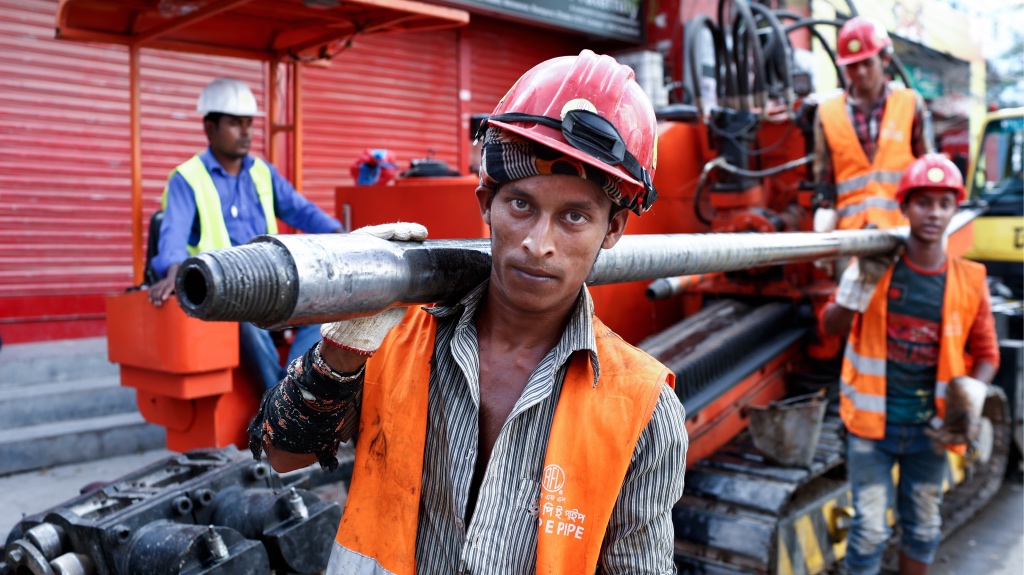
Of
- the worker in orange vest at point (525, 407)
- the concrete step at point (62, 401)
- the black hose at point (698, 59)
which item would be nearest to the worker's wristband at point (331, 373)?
the worker in orange vest at point (525, 407)

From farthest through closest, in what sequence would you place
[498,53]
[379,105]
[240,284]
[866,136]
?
[498,53] → [379,105] → [866,136] → [240,284]

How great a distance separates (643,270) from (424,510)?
35.3 inches

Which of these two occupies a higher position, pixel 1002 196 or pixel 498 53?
pixel 498 53

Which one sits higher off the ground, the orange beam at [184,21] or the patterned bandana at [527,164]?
the orange beam at [184,21]

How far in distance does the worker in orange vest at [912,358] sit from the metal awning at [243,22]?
237cm

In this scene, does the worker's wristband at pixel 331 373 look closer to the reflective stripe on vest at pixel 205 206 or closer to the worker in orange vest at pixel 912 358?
the reflective stripe on vest at pixel 205 206

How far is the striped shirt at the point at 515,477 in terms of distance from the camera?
5.20ft

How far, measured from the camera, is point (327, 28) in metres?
4.95

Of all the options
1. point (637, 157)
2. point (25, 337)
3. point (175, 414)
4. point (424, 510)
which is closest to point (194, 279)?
point (424, 510)

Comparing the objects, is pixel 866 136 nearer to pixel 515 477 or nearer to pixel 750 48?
pixel 750 48

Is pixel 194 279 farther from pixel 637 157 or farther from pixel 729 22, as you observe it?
pixel 729 22

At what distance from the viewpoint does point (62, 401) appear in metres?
5.89

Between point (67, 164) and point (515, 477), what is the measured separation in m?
6.55

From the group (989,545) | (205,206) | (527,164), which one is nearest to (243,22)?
(205,206)
